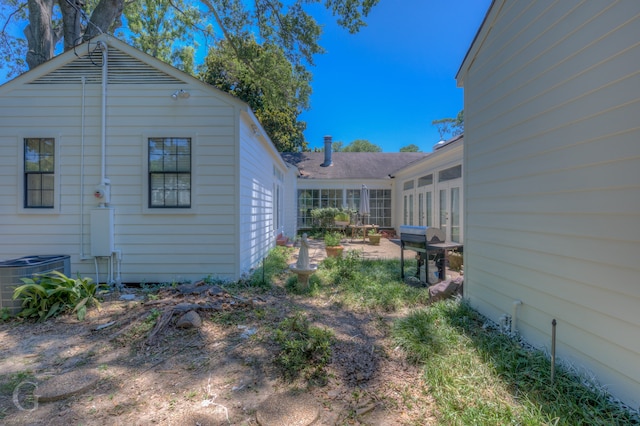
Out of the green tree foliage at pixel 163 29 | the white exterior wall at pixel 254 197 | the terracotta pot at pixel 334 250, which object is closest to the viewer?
the white exterior wall at pixel 254 197

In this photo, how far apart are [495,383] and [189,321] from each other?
329 cm

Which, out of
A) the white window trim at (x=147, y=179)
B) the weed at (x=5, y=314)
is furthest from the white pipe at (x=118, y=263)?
A: the weed at (x=5, y=314)

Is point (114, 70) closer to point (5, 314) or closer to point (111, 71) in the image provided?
point (111, 71)

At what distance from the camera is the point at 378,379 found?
2721 millimetres

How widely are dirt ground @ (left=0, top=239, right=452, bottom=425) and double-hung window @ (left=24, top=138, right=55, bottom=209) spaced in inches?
104

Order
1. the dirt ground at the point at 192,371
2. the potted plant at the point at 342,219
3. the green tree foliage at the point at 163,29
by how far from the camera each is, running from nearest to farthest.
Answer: the dirt ground at the point at 192,371 < the green tree foliage at the point at 163,29 < the potted plant at the point at 342,219

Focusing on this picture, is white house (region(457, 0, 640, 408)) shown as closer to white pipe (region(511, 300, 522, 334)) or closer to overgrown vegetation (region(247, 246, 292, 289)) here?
white pipe (region(511, 300, 522, 334))

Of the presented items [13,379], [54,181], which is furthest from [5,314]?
[54,181]

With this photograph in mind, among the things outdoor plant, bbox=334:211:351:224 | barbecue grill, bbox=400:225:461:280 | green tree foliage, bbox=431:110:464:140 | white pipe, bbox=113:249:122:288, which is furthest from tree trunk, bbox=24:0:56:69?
green tree foliage, bbox=431:110:464:140

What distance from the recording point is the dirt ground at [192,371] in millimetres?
2264

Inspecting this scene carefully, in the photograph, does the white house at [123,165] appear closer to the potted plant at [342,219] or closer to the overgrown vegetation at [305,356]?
the overgrown vegetation at [305,356]

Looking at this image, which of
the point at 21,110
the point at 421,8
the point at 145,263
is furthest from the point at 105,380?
the point at 421,8

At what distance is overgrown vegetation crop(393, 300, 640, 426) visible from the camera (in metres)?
2.08

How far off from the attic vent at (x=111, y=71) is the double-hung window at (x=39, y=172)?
1171 mm
